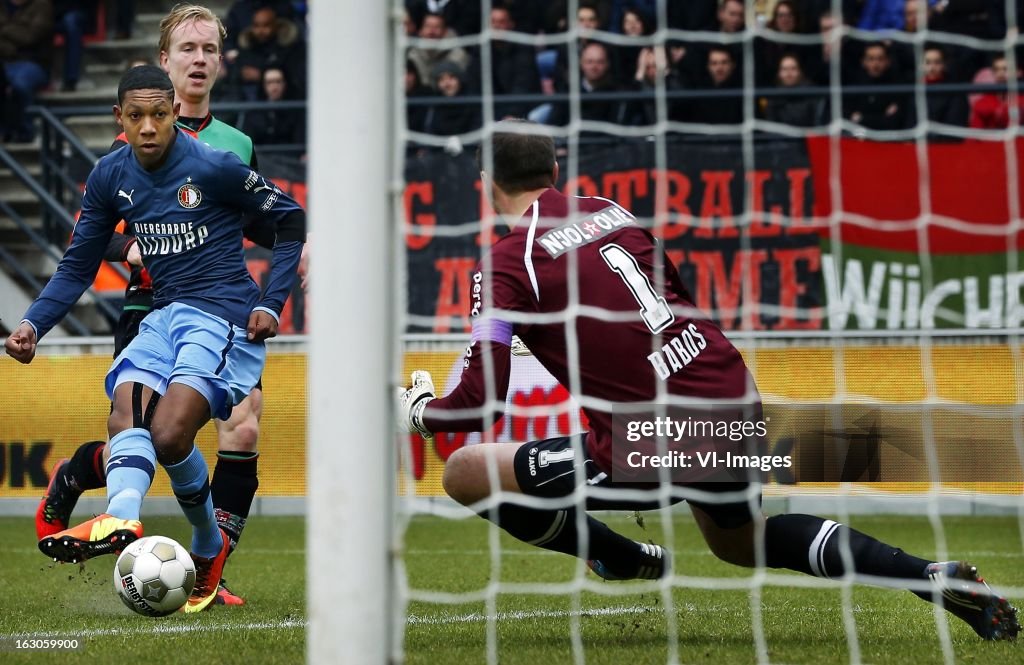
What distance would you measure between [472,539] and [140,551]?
11.6 ft

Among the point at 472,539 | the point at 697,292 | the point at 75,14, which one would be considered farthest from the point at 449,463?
the point at 75,14

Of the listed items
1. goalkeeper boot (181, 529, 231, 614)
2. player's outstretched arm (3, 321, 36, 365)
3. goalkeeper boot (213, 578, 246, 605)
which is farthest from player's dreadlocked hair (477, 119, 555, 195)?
goalkeeper boot (213, 578, 246, 605)

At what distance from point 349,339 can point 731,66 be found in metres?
7.60

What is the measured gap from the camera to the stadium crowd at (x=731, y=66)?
31.8 feet

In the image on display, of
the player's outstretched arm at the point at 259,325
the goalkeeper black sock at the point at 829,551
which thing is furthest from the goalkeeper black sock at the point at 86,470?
the goalkeeper black sock at the point at 829,551

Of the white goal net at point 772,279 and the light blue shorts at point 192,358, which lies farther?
the light blue shorts at point 192,358

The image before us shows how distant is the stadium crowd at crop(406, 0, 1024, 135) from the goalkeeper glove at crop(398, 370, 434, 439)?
5.84 meters

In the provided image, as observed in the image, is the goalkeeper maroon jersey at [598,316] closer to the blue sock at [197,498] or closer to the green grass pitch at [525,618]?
the green grass pitch at [525,618]

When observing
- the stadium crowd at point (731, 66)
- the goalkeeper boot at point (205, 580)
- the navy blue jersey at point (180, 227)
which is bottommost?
the goalkeeper boot at point (205, 580)

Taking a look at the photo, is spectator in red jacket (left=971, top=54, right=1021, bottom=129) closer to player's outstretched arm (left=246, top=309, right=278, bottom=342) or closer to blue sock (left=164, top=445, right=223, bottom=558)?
player's outstretched arm (left=246, top=309, right=278, bottom=342)

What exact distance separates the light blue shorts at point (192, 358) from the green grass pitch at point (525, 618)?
76 centimetres

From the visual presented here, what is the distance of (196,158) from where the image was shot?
15.5 ft

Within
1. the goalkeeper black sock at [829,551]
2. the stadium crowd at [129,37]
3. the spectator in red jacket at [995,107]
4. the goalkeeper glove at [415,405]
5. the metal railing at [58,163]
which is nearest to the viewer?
the goalkeeper glove at [415,405]

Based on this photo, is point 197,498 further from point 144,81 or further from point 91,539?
point 144,81
